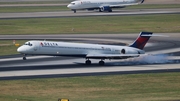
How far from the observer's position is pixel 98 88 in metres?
54.2

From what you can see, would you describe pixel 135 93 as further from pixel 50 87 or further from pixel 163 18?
pixel 163 18

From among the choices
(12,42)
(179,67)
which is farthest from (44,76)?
(12,42)

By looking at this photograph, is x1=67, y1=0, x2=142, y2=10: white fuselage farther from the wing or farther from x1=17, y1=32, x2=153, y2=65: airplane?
the wing

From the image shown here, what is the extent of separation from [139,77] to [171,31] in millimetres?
54128

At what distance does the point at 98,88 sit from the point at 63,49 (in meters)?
16.3

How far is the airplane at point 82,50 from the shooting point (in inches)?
2717

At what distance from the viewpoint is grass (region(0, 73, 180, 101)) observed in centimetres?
4838

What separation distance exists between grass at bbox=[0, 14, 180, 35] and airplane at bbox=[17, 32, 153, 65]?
41134mm

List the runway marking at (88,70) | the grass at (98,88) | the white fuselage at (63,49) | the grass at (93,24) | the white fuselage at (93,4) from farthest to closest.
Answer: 1. the white fuselage at (93,4)
2. the grass at (93,24)
3. the white fuselage at (63,49)
4. the runway marking at (88,70)
5. the grass at (98,88)

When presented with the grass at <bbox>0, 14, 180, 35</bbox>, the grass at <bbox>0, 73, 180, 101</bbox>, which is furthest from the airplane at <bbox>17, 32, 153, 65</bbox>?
the grass at <bbox>0, 14, 180, 35</bbox>

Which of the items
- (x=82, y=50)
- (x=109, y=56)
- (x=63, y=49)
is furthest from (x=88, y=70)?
(x=109, y=56)

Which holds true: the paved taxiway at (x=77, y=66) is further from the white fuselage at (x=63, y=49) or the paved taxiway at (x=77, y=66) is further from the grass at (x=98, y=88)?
the grass at (x=98, y=88)

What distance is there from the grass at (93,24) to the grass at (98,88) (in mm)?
54325

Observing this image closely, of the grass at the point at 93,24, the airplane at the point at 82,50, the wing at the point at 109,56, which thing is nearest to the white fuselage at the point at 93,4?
the grass at the point at 93,24
